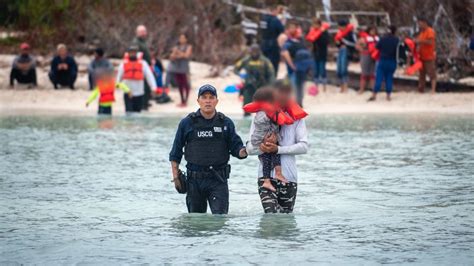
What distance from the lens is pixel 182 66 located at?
2972cm

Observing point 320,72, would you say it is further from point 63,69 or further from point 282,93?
point 282,93

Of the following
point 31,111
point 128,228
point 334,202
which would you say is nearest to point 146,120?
point 31,111

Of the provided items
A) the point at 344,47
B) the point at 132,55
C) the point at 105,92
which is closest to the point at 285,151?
the point at 132,55

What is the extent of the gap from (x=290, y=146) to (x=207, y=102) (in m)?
0.88

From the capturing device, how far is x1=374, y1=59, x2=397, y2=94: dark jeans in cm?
2936

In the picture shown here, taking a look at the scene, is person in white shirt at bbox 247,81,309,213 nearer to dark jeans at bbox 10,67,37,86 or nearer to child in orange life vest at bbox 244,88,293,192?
child in orange life vest at bbox 244,88,293,192

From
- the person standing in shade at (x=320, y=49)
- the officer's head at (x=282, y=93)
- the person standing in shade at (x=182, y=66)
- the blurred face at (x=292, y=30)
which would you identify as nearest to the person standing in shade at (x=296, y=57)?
the blurred face at (x=292, y=30)

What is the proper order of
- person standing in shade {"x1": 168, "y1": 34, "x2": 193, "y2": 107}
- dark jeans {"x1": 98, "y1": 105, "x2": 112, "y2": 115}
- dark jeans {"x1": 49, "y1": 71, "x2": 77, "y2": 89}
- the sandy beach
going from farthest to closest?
dark jeans {"x1": 49, "y1": 71, "x2": 77, "y2": 89}, person standing in shade {"x1": 168, "y1": 34, "x2": 193, "y2": 107}, the sandy beach, dark jeans {"x1": 98, "y1": 105, "x2": 112, "y2": 115}

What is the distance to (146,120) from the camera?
26562 mm

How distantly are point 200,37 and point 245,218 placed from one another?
2414 cm

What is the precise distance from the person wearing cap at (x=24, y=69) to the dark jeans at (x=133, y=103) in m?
5.71

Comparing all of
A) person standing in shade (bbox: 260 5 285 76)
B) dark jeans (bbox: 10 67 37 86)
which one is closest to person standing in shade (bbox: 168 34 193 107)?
person standing in shade (bbox: 260 5 285 76)

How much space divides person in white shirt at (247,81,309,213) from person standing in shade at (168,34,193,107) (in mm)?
17849

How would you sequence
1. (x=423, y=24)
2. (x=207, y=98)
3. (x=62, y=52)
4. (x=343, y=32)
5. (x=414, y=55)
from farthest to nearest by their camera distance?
(x=62, y=52), (x=343, y=32), (x=414, y=55), (x=423, y=24), (x=207, y=98)
